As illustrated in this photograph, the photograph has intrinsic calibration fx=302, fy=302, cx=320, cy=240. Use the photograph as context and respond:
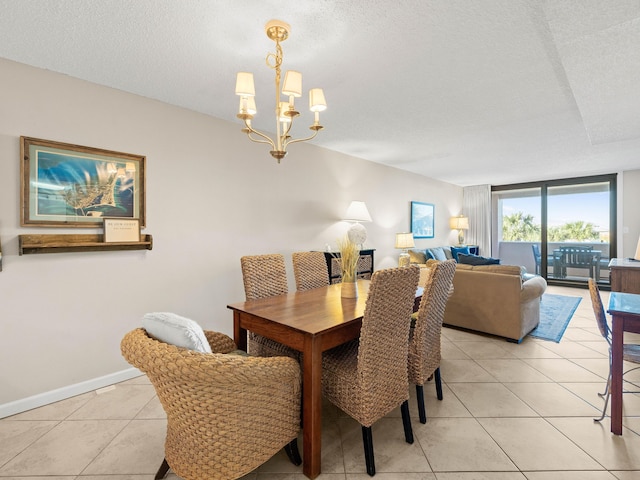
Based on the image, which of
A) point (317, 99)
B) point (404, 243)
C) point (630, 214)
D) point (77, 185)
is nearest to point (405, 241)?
point (404, 243)

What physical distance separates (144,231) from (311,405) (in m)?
2.06

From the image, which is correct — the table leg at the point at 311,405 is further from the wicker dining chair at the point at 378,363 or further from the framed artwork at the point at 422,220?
the framed artwork at the point at 422,220

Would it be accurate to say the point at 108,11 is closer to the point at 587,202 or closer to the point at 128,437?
the point at 128,437

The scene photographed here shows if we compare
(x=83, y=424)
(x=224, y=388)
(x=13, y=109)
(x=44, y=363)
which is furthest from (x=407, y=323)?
(x=13, y=109)

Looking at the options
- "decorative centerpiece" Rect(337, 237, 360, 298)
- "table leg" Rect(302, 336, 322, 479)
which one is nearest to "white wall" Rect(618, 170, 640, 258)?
"decorative centerpiece" Rect(337, 237, 360, 298)

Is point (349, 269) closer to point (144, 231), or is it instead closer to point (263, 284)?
point (263, 284)

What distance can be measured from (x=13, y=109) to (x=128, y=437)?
229cm

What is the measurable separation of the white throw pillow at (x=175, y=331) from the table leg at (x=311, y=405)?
49cm

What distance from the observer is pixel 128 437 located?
1831 mm

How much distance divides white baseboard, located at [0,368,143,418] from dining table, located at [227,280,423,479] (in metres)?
1.33

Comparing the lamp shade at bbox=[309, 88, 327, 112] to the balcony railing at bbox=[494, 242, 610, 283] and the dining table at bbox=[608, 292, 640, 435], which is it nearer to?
the dining table at bbox=[608, 292, 640, 435]

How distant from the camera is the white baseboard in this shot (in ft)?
6.75

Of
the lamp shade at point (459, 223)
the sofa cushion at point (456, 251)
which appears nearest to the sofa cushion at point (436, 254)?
the sofa cushion at point (456, 251)

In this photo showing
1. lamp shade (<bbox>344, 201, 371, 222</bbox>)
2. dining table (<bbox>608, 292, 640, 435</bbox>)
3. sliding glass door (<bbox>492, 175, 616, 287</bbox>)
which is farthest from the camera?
sliding glass door (<bbox>492, 175, 616, 287</bbox>)
